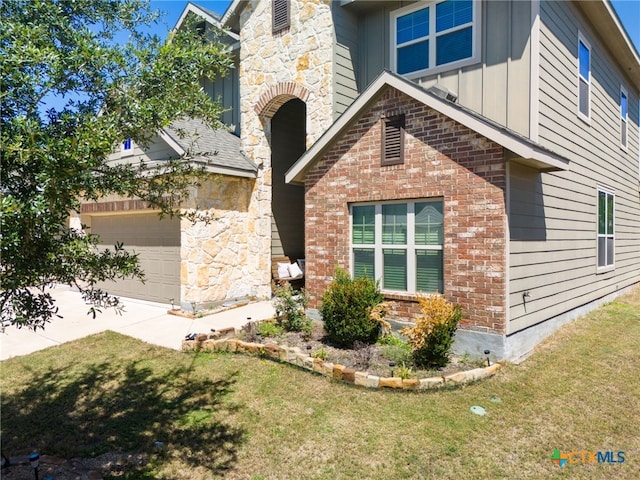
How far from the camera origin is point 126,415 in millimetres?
4926

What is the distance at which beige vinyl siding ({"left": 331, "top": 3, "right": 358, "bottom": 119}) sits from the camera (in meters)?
9.79

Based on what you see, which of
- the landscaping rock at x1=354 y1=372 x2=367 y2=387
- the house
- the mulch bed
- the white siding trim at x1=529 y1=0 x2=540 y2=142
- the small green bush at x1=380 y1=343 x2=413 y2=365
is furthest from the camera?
the white siding trim at x1=529 y1=0 x2=540 y2=142

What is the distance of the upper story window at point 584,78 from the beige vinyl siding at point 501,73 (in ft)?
9.44

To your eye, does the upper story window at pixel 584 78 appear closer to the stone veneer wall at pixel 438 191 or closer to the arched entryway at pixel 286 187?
the stone veneer wall at pixel 438 191

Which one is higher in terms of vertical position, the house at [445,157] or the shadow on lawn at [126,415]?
the house at [445,157]

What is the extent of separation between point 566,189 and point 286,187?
7.63 m

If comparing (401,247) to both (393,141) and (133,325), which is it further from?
(133,325)

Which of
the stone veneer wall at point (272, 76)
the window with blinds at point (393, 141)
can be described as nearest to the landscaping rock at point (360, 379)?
the window with blinds at point (393, 141)

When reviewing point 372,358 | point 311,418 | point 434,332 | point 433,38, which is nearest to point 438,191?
point 434,332

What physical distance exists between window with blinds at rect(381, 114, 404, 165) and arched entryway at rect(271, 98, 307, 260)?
538 centimetres

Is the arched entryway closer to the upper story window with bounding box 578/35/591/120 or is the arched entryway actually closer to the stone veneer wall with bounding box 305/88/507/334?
the stone veneer wall with bounding box 305/88/507/334

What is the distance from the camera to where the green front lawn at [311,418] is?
3932 mm

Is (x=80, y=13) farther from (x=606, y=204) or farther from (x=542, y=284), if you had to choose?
(x=606, y=204)

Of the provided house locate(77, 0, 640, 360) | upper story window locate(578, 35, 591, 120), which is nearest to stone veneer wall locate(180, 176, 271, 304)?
house locate(77, 0, 640, 360)
